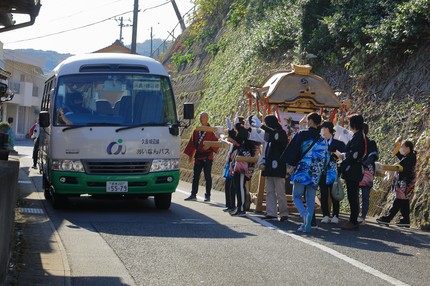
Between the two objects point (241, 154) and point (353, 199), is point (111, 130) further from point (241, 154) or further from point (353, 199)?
point (353, 199)

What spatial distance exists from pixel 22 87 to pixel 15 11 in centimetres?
5869

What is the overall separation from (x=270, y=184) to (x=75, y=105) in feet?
12.1

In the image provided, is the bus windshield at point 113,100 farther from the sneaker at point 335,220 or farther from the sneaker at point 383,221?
the sneaker at point 383,221

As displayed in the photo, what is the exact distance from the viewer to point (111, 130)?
13203 mm

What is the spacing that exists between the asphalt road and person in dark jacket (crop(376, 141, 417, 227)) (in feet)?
1.94

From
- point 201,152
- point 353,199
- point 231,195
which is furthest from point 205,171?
point 353,199

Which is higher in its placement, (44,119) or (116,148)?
(44,119)

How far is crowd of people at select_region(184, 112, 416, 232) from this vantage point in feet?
37.9

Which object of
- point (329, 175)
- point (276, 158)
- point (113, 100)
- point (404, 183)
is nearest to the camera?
point (276, 158)

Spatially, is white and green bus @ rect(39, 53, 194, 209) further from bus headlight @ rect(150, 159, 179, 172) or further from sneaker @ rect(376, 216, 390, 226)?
sneaker @ rect(376, 216, 390, 226)

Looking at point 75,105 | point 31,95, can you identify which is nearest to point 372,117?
point 75,105

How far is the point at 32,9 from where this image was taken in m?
12.8

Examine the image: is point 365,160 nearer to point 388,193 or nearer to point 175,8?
point 388,193

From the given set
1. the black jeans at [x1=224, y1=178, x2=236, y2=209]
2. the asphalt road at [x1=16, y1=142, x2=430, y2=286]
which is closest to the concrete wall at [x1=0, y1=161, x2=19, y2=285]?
the asphalt road at [x1=16, y1=142, x2=430, y2=286]
